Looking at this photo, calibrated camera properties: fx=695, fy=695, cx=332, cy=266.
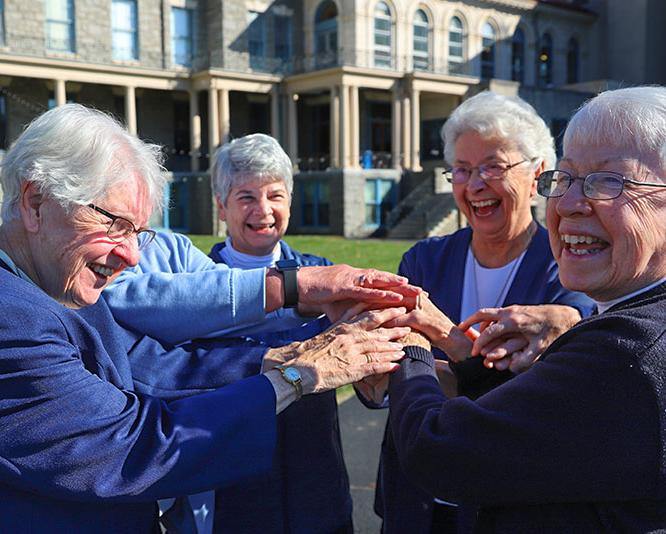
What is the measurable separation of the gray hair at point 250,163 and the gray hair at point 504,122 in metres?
0.89

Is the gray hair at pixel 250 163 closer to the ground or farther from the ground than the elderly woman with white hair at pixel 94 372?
farther from the ground

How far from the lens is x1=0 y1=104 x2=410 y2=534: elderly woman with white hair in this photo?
1.73 metres

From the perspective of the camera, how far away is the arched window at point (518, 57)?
34688 mm

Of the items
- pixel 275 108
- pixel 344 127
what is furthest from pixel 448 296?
pixel 275 108

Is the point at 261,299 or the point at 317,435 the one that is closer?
the point at 261,299

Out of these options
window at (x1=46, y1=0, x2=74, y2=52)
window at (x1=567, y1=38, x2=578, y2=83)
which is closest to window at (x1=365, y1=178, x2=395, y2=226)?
window at (x1=46, y1=0, x2=74, y2=52)

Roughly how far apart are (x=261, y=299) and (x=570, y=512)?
120 centimetres

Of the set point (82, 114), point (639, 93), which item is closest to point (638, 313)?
point (639, 93)

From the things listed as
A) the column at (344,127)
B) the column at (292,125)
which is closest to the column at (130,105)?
the column at (292,125)

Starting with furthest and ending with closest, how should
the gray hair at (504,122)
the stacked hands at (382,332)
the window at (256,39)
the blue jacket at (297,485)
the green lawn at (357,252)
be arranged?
the window at (256,39) → the green lawn at (357,252) → the gray hair at (504,122) → the blue jacket at (297,485) → the stacked hands at (382,332)

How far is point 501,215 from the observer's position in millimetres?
3135

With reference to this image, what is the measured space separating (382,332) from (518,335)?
0.48 meters

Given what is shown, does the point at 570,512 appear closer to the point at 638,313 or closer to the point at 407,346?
the point at 638,313

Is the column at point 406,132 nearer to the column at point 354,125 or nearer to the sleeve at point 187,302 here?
the column at point 354,125
